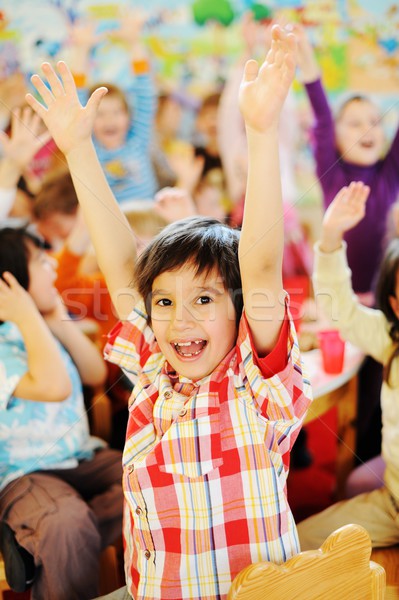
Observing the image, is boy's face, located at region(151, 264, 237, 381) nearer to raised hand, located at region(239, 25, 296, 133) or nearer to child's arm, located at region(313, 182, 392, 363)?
raised hand, located at region(239, 25, 296, 133)

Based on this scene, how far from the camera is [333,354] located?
4.68 feet

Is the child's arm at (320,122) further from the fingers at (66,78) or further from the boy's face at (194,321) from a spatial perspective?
the boy's face at (194,321)

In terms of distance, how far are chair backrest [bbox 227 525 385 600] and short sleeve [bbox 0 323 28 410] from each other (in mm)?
619

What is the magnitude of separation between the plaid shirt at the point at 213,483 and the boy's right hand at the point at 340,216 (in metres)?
0.58

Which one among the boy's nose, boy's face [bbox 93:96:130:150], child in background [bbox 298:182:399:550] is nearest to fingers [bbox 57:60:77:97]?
the boy's nose

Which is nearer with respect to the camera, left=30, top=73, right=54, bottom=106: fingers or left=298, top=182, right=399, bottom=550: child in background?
left=30, top=73, right=54, bottom=106: fingers

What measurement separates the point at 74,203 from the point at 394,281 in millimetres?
1500

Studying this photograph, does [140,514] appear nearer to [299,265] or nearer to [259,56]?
[299,265]

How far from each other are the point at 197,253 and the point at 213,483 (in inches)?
12.1

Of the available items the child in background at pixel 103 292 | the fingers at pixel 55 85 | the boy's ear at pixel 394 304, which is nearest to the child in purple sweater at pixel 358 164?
the child in background at pixel 103 292

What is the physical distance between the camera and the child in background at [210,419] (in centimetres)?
81

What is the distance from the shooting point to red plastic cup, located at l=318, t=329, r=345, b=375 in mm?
1428

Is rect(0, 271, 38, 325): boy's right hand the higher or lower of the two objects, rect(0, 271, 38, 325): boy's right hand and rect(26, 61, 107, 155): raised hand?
the lower

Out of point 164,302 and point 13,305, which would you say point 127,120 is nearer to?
point 13,305
